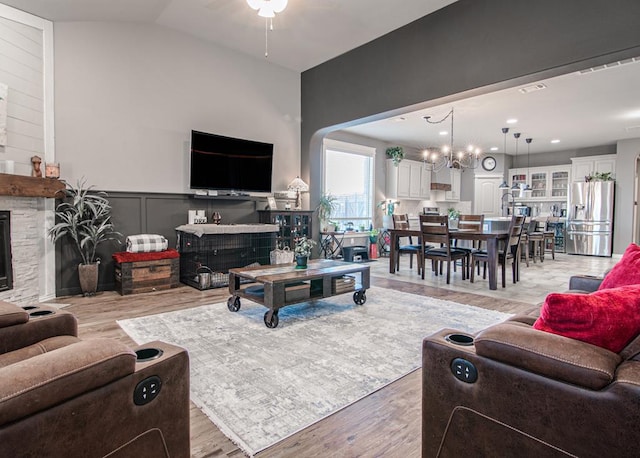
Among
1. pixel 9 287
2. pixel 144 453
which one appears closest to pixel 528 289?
pixel 144 453

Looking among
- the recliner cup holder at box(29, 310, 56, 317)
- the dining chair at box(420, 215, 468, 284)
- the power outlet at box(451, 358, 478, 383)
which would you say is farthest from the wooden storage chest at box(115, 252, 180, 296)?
the power outlet at box(451, 358, 478, 383)

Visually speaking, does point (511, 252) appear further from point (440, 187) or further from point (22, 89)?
point (22, 89)

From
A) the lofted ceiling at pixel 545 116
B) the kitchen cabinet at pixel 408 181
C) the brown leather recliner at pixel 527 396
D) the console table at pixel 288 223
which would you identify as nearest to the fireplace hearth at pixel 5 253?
the console table at pixel 288 223

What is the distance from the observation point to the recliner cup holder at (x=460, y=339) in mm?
1248

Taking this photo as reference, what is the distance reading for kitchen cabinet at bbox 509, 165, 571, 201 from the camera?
395 inches

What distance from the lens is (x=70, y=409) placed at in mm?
865

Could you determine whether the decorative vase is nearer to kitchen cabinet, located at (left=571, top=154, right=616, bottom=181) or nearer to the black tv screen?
the black tv screen

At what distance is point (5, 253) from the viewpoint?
346 cm

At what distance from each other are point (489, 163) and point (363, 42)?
23.8ft

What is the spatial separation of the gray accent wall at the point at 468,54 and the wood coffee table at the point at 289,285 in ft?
7.72

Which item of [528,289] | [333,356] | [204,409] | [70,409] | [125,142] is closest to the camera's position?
[70,409]

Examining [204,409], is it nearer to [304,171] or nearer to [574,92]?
[304,171]

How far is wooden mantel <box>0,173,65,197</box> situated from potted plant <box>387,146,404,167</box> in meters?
6.74

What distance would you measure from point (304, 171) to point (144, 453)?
17.8 feet
